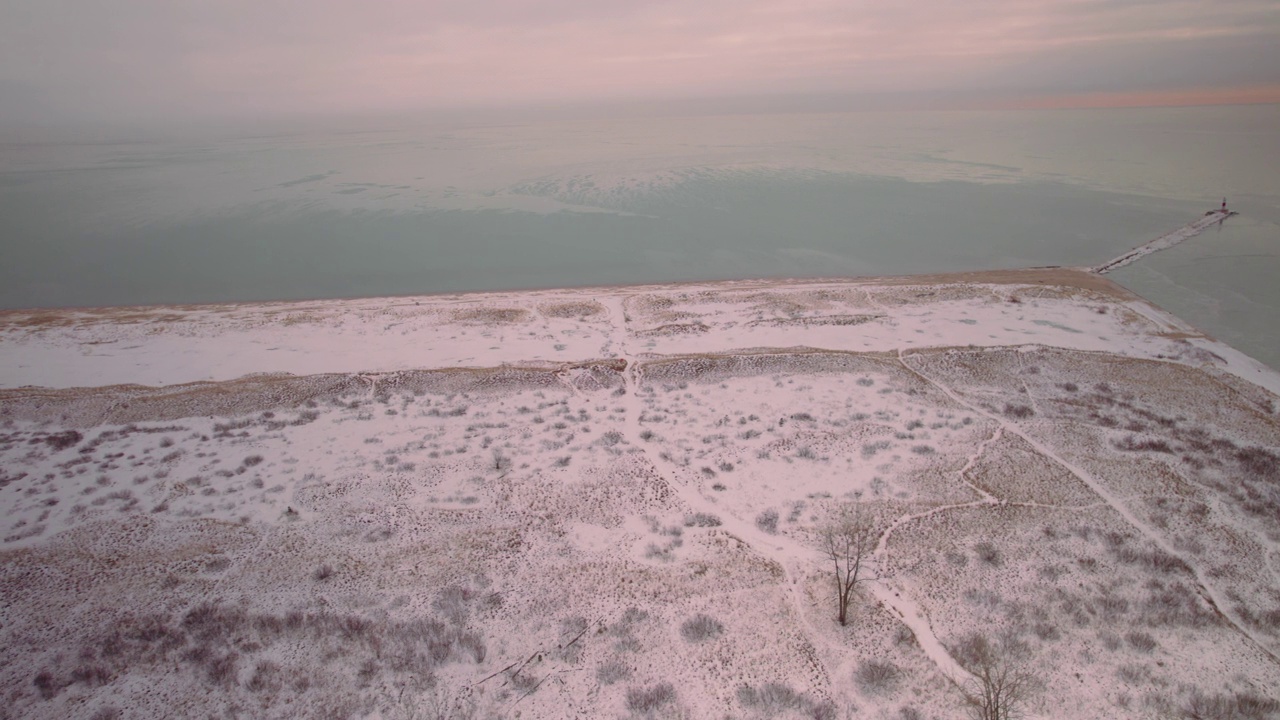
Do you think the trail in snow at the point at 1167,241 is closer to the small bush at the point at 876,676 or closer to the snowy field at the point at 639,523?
the snowy field at the point at 639,523

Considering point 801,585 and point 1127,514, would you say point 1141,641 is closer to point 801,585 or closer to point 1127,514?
point 1127,514

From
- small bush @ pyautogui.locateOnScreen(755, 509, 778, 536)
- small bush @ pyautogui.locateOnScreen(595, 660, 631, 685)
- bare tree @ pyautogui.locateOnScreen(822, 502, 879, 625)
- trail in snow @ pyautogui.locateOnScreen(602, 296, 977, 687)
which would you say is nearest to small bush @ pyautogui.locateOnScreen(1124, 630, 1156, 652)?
trail in snow @ pyautogui.locateOnScreen(602, 296, 977, 687)

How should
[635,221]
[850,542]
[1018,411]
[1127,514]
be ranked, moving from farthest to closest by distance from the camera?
[635,221] → [1018,411] → [1127,514] → [850,542]

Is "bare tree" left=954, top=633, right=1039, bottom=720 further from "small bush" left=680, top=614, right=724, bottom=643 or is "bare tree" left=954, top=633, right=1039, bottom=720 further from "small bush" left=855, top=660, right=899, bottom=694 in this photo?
"small bush" left=680, top=614, right=724, bottom=643

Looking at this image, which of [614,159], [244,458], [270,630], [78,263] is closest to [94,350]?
[244,458]

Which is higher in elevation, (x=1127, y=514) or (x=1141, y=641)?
(x=1127, y=514)

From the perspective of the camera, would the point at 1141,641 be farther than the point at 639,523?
No

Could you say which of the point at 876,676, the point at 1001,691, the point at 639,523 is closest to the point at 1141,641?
the point at 1001,691
